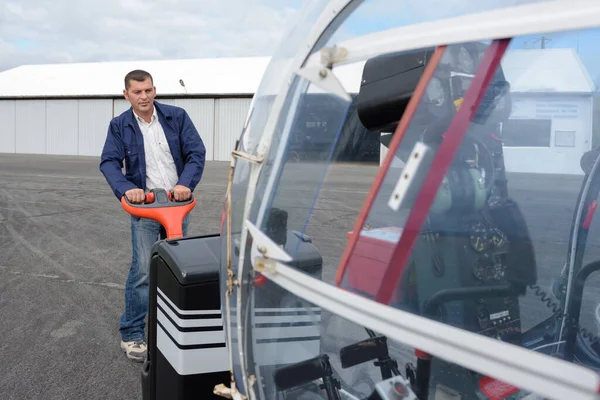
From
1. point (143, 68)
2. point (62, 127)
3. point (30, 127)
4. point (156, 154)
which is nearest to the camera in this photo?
point (156, 154)

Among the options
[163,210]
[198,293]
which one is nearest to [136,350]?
[163,210]

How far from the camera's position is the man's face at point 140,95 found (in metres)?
2.96

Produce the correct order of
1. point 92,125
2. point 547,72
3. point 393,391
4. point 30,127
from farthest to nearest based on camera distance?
1. point 30,127
2. point 92,125
3. point 547,72
4. point 393,391

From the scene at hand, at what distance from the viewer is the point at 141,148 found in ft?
9.95

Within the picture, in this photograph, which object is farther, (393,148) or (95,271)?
(95,271)

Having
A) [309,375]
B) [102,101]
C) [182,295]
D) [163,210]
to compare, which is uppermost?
[102,101]

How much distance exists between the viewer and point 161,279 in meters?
1.99

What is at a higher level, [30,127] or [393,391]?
[30,127]

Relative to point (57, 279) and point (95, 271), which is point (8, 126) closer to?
point (95, 271)

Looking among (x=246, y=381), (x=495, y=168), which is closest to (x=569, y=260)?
(x=495, y=168)

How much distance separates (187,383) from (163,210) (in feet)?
2.74

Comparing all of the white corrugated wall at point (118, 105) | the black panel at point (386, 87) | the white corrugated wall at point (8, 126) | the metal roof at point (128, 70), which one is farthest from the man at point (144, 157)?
the white corrugated wall at point (8, 126)

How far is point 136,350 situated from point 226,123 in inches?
1016

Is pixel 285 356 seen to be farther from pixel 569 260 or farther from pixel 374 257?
pixel 569 260
